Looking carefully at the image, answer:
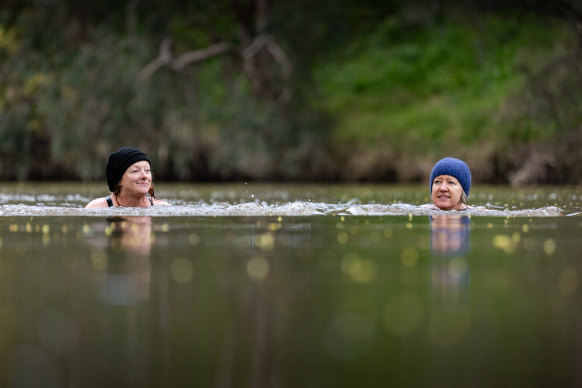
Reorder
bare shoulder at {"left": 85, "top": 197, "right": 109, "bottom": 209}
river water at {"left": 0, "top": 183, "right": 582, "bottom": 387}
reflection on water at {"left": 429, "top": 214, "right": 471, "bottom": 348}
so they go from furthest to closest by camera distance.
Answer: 1. bare shoulder at {"left": 85, "top": 197, "right": 109, "bottom": 209}
2. reflection on water at {"left": 429, "top": 214, "right": 471, "bottom": 348}
3. river water at {"left": 0, "top": 183, "right": 582, "bottom": 387}

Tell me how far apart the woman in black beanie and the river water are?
3.52 m

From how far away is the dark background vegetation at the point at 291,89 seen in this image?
2198cm

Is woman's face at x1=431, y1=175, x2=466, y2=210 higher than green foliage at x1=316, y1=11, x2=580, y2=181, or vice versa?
green foliage at x1=316, y1=11, x2=580, y2=181

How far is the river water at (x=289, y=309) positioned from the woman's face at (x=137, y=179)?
137 inches

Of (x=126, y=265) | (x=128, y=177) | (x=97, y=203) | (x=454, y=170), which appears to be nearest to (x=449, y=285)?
(x=126, y=265)

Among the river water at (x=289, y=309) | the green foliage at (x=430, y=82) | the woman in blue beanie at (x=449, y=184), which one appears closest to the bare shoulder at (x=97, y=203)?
the river water at (x=289, y=309)

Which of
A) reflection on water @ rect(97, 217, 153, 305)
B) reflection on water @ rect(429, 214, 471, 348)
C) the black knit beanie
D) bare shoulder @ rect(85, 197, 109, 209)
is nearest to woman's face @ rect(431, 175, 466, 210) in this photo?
reflection on water @ rect(429, 214, 471, 348)

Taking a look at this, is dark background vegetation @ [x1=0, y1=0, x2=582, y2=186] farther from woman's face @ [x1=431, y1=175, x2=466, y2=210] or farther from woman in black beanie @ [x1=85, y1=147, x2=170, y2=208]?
woman in black beanie @ [x1=85, y1=147, x2=170, y2=208]

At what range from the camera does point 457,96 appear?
25516 mm

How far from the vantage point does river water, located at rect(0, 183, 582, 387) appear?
3102 millimetres

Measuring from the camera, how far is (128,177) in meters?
11.7

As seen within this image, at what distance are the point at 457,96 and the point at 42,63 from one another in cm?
1132

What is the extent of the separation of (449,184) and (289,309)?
8.11 meters

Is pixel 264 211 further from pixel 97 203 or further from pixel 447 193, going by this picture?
pixel 447 193
